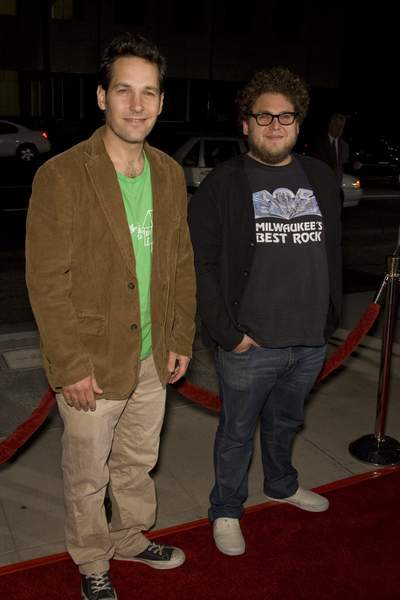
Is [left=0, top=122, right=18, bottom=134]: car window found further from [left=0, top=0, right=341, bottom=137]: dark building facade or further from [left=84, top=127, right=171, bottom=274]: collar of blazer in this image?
[left=84, top=127, right=171, bottom=274]: collar of blazer

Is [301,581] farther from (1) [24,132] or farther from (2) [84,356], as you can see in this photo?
(1) [24,132]

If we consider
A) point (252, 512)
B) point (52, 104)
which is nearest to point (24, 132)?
point (52, 104)

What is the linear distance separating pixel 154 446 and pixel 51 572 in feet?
2.47

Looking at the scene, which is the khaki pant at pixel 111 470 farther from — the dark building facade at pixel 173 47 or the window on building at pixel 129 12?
the window on building at pixel 129 12

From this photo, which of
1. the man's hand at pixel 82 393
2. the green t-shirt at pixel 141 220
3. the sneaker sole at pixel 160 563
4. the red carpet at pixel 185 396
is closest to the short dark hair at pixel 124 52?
the green t-shirt at pixel 141 220

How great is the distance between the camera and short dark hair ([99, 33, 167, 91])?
2.45 meters

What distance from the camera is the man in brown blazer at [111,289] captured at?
2.40 metres

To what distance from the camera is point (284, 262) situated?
115 inches

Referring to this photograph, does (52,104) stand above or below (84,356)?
above

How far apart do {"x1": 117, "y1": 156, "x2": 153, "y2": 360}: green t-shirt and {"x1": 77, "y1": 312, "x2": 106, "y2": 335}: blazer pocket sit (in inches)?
7.8

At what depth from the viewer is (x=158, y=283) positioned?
2670 millimetres

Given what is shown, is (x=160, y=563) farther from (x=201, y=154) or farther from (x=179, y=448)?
(x=201, y=154)

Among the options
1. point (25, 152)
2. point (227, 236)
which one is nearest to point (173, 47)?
point (25, 152)

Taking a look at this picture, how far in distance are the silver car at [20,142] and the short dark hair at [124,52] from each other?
2051 centimetres
